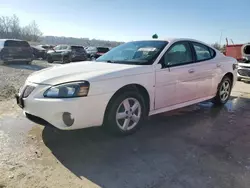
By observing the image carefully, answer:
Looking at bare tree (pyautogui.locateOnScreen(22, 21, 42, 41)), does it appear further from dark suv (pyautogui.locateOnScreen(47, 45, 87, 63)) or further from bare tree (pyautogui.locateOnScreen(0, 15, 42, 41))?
dark suv (pyautogui.locateOnScreen(47, 45, 87, 63))

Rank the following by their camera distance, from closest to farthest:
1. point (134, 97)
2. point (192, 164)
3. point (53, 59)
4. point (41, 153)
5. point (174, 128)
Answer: point (192, 164) → point (41, 153) → point (134, 97) → point (174, 128) → point (53, 59)

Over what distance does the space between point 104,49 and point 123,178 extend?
21203mm

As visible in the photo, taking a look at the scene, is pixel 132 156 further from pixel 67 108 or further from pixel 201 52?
pixel 201 52

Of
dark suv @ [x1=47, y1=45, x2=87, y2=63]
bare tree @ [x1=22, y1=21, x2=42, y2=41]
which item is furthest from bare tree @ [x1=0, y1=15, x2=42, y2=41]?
dark suv @ [x1=47, y1=45, x2=87, y2=63]

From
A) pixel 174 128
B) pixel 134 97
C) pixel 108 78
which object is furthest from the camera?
pixel 174 128

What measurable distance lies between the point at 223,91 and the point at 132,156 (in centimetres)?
349

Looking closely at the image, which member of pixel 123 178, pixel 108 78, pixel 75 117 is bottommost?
pixel 123 178

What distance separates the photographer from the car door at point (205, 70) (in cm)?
484

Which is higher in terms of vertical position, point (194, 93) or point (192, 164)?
point (194, 93)

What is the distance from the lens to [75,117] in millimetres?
3184

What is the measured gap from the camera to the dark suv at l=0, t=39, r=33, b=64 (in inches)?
581

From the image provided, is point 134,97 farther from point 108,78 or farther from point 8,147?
point 8,147

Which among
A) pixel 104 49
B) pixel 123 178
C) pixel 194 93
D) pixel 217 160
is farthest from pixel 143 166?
pixel 104 49

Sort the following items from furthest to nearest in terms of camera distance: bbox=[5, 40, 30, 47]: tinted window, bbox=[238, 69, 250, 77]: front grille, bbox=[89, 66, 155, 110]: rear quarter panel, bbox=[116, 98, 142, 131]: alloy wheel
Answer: bbox=[5, 40, 30, 47]: tinted window → bbox=[238, 69, 250, 77]: front grille → bbox=[116, 98, 142, 131]: alloy wheel → bbox=[89, 66, 155, 110]: rear quarter panel
